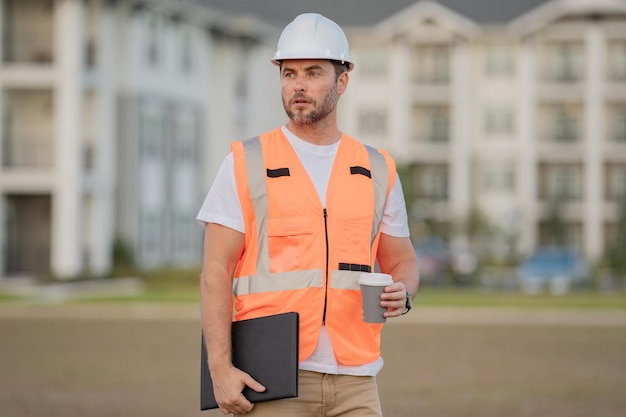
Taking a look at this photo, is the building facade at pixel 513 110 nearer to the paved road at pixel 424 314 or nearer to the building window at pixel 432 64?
the building window at pixel 432 64

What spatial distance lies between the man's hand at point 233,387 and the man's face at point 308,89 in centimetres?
96

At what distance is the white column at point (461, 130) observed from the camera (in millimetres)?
77000

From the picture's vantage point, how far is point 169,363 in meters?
20.3

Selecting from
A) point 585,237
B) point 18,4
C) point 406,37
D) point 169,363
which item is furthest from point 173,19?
point 169,363

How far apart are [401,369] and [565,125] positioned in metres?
58.2

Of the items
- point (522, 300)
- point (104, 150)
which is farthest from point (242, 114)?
point (522, 300)

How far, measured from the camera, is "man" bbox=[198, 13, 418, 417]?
16.8ft

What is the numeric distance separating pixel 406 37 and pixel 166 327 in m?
52.2

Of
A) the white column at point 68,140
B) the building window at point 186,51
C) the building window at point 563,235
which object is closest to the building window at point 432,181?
the building window at point 563,235

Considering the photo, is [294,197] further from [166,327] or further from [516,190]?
[516,190]

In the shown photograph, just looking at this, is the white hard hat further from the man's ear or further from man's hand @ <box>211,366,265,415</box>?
man's hand @ <box>211,366,265,415</box>

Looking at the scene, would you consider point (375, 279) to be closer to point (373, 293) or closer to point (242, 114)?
point (373, 293)

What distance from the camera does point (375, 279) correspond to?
5055 millimetres

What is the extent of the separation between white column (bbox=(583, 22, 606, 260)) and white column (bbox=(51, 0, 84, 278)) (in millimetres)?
35078
